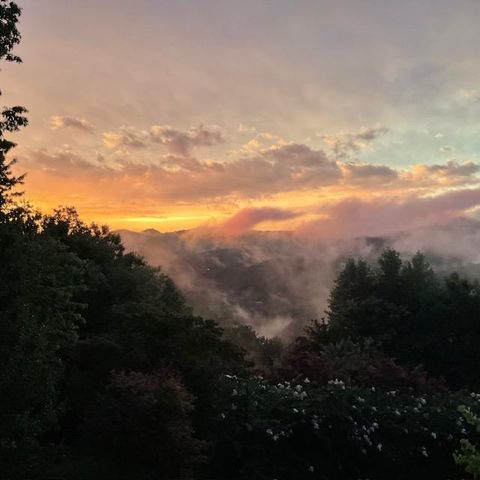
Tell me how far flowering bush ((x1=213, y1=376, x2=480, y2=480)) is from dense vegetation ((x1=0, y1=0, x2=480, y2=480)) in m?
0.04

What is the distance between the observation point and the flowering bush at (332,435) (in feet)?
47.5

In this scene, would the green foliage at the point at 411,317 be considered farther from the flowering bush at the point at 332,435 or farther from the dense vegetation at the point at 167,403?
the flowering bush at the point at 332,435

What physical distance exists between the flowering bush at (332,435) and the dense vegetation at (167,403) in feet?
0.12

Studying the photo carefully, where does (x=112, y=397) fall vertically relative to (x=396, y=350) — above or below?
above

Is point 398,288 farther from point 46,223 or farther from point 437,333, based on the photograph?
point 46,223

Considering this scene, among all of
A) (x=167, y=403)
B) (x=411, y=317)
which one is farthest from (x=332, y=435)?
(x=411, y=317)

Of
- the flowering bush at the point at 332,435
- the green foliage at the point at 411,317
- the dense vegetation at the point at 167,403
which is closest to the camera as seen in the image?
the dense vegetation at the point at 167,403

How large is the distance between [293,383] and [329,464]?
524cm

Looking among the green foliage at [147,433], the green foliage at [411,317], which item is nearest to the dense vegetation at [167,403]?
the green foliage at [147,433]

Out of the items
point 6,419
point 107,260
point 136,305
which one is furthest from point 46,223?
point 6,419

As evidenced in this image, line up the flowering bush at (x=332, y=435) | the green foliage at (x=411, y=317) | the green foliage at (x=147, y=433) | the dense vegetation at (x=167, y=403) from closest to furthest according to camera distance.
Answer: the dense vegetation at (x=167, y=403)
the green foliage at (x=147, y=433)
the flowering bush at (x=332, y=435)
the green foliage at (x=411, y=317)

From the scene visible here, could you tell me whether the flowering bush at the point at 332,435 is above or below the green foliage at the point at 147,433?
below

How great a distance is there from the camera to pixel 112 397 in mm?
12312

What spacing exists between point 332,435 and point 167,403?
622 cm
